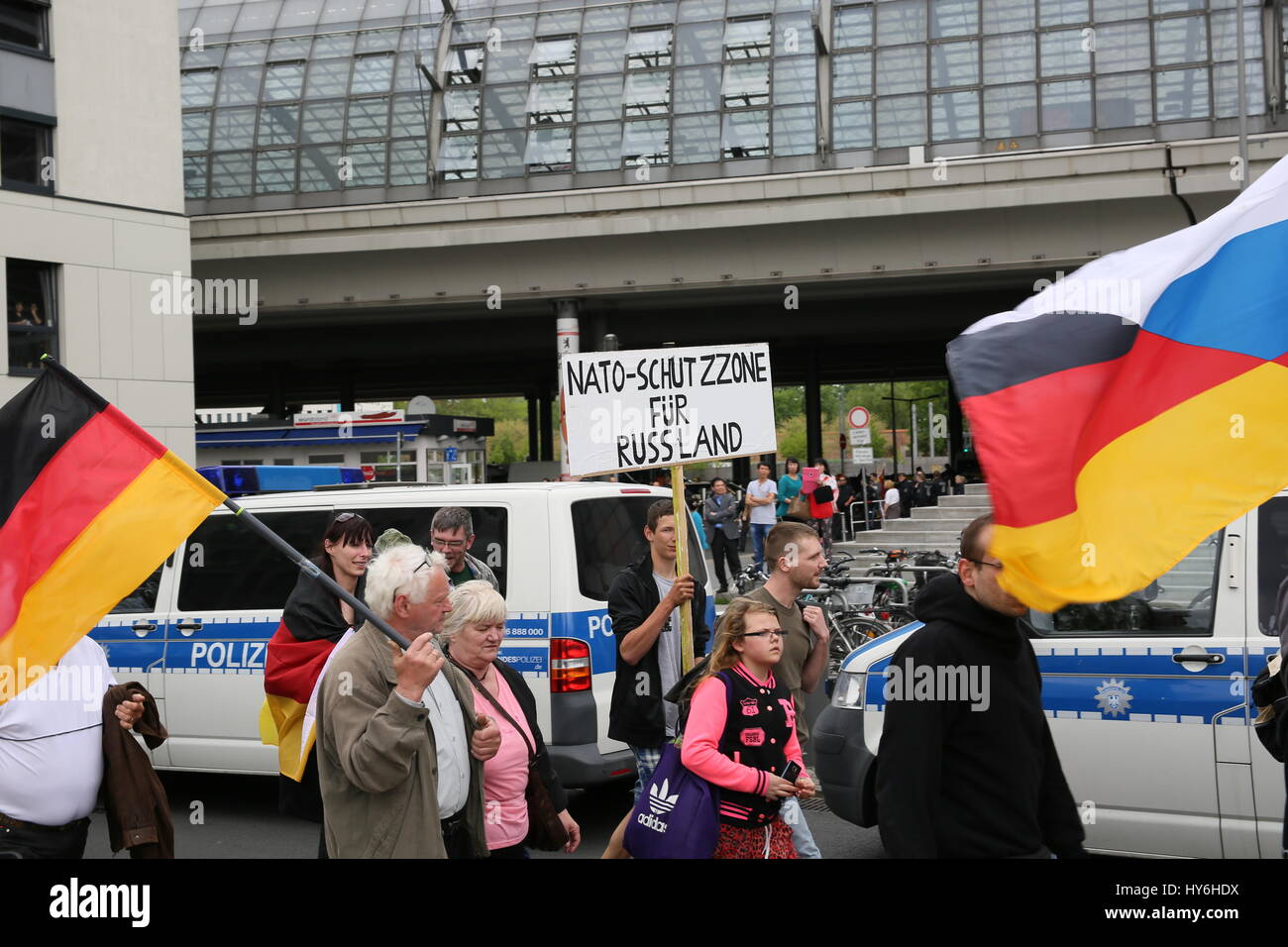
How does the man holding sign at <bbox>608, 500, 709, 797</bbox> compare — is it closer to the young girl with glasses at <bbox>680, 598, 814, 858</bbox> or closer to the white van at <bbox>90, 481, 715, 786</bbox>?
the white van at <bbox>90, 481, 715, 786</bbox>

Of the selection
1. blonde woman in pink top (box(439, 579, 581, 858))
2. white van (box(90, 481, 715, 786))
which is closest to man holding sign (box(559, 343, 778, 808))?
white van (box(90, 481, 715, 786))

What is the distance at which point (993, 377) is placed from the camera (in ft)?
12.1

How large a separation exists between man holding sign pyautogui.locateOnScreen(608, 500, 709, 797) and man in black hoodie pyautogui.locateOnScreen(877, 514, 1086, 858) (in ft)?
8.02

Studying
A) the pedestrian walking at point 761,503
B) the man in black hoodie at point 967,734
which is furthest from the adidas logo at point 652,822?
the pedestrian walking at point 761,503

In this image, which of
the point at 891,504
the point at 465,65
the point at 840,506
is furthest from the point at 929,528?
the point at 465,65

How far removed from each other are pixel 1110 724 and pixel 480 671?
3149 mm

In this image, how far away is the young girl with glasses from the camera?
4.33 m

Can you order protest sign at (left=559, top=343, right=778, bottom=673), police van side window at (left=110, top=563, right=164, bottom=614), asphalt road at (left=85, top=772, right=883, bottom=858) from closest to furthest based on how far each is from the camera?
protest sign at (left=559, top=343, right=778, bottom=673) → asphalt road at (left=85, top=772, right=883, bottom=858) → police van side window at (left=110, top=563, right=164, bottom=614)

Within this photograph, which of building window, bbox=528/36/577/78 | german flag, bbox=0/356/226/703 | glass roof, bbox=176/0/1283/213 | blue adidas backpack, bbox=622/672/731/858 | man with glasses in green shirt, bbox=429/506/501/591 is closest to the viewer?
german flag, bbox=0/356/226/703

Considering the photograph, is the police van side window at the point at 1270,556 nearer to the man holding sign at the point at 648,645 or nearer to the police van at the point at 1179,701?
the police van at the point at 1179,701

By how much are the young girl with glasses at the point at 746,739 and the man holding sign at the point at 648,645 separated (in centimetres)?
149

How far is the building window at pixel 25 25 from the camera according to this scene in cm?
2350
